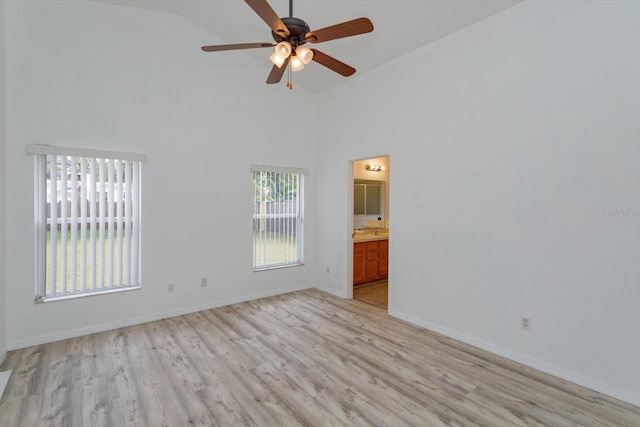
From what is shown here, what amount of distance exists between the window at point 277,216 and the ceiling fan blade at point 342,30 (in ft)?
8.74

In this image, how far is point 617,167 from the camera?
224 cm

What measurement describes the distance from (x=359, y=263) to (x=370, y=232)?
97cm

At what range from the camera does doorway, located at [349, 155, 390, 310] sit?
4887 mm

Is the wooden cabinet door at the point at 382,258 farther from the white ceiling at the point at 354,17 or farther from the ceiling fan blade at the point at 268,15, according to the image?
the ceiling fan blade at the point at 268,15

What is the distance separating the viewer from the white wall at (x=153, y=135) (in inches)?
115

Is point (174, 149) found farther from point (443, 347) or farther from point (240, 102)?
point (443, 347)

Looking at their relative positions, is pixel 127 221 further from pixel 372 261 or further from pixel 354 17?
pixel 372 261

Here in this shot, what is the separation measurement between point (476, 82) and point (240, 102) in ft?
10.2

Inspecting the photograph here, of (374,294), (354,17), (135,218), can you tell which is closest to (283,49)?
(354,17)

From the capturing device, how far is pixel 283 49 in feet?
6.64

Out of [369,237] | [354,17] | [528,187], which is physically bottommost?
[369,237]

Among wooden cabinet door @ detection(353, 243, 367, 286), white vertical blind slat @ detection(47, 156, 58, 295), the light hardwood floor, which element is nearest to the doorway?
wooden cabinet door @ detection(353, 243, 367, 286)

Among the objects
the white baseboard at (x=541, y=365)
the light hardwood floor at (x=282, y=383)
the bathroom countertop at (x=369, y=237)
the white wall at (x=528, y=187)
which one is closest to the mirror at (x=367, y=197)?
the bathroom countertop at (x=369, y=237)

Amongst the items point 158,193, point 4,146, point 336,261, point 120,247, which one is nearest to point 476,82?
point 336,261
